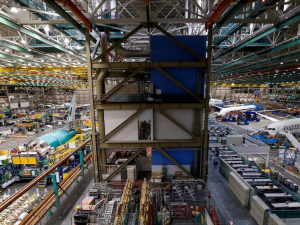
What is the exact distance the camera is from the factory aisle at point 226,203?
11.7m

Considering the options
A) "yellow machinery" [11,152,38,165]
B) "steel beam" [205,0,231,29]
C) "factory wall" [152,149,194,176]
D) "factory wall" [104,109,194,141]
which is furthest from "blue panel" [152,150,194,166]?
"yellow machinery" [11,152,38,165]

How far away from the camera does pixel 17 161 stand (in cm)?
1817

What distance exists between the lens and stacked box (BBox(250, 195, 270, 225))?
35.0ft

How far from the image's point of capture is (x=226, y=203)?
43.7 ft

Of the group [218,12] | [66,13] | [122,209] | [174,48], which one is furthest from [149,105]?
[66,13]

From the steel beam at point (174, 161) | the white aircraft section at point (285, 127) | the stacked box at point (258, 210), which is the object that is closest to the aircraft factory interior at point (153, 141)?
the stacked box at point (258, 210)

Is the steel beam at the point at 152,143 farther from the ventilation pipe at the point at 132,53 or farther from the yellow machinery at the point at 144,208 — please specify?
the ventilation pipe at the point at 132,53

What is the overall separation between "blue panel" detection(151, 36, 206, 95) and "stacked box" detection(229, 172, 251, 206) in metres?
7.82

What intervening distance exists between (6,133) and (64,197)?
121 ft

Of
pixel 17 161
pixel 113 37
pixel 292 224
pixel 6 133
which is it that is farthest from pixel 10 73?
pixel 292 224

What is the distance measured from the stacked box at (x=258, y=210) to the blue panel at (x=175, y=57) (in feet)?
30.1

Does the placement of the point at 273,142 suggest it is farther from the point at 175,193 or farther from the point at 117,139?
the point at 117,139

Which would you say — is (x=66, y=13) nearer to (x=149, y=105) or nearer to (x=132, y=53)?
(x=132, y=53)

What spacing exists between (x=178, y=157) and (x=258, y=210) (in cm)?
729
